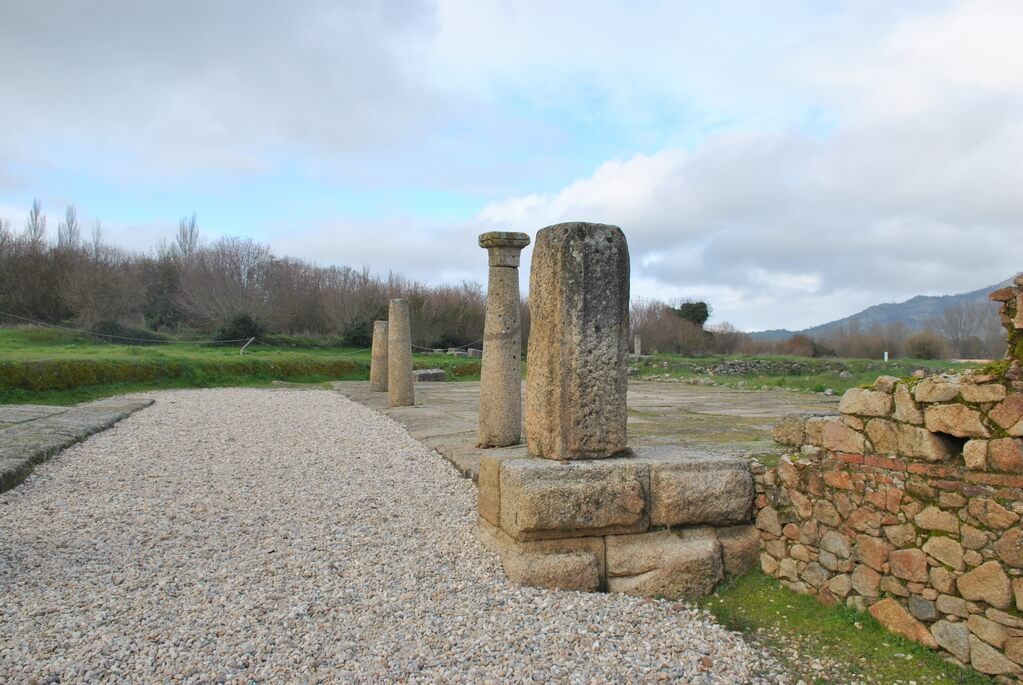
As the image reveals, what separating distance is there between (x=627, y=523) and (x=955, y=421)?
2114 millimetres

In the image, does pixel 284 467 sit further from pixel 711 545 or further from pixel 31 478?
pixel 711 545

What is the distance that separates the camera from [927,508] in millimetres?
4020

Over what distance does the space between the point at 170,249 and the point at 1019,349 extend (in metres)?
56.3

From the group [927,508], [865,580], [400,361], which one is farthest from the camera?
[400,361]

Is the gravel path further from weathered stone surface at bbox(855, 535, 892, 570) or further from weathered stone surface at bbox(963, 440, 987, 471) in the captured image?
weathered stone surface at bbox(963, 440, 987, 471)

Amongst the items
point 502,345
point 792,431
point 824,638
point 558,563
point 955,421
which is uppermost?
point 502,345

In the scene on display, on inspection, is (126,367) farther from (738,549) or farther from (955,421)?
(955,421)

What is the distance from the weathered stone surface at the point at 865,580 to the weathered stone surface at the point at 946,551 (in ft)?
1.46

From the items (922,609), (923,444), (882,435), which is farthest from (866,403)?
(922,609)

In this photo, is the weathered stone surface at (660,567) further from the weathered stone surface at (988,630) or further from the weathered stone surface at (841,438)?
the weathered stone surface at (988,630)

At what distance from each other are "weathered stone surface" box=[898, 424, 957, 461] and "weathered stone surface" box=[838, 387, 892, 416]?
0.15 m

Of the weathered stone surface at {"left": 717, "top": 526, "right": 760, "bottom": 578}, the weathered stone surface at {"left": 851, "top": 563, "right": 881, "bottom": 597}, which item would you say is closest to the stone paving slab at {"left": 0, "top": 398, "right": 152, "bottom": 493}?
the weathered stone surface at {"left": 717, "top": 526, "right": 760, "bottom": 578}

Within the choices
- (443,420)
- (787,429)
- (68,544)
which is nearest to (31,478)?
(68,544)

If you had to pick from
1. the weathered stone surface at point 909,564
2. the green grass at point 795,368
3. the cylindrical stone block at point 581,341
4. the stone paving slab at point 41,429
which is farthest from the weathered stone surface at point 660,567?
the green grass at point 795,368
